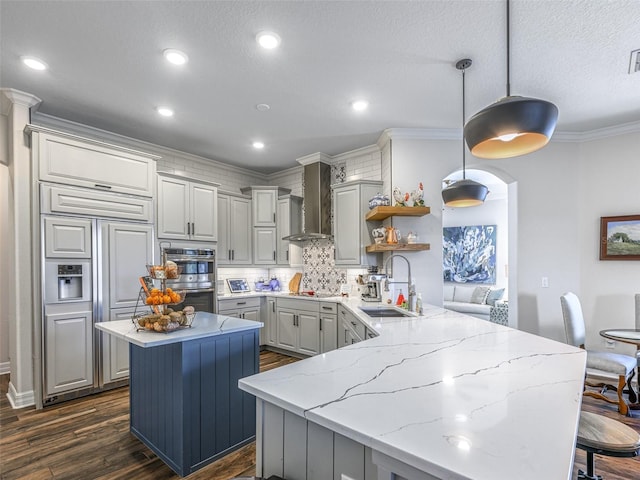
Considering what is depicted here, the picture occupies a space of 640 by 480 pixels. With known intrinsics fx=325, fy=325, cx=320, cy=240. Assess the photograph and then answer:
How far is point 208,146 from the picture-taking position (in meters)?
4.36

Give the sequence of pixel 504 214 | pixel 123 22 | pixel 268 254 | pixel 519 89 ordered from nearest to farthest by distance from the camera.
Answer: pixel 123 22 < pixel 519 89 < pixel 268 254 < pixel 504 214

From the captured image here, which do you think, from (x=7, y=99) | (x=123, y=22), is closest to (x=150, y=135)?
(x=7, y=99)

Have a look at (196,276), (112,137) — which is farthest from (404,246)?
(112,137)

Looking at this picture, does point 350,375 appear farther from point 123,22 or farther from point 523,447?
point 123,22

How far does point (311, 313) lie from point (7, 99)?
3.77m

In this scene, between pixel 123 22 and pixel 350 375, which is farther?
pixel 123 22

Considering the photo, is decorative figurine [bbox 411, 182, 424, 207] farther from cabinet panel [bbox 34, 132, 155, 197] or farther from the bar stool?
cabinet panel [bbox 34, 132, 155, 197]

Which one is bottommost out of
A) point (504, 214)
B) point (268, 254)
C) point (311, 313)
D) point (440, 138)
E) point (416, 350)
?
point (311, 313)

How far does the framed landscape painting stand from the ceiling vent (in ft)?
5.59

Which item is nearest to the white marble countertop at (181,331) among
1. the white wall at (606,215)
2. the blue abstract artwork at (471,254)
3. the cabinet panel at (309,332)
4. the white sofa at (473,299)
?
the cabinet panel at (309,332)

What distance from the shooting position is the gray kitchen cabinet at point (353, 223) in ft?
13.4

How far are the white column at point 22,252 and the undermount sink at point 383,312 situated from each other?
304 centimetres

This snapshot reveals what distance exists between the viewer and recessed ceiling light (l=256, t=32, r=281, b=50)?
2.18m

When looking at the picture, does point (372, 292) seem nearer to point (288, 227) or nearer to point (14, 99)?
point (288, 227)
